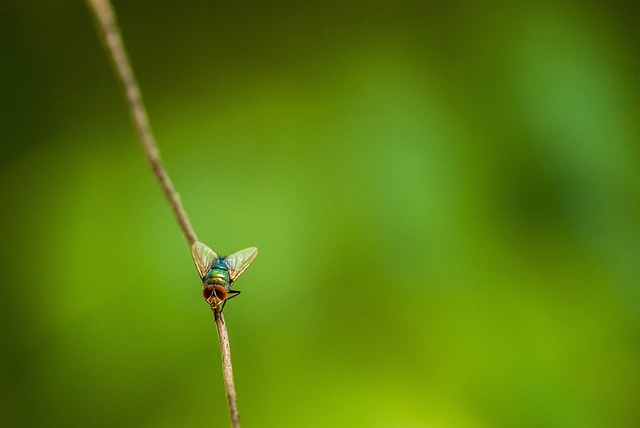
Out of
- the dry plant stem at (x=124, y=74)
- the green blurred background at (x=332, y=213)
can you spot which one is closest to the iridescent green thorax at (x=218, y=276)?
the dry plant stem at (x=124, y=74)

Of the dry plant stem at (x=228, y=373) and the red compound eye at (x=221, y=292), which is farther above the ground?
the red compound eye at (x=221, y=292)

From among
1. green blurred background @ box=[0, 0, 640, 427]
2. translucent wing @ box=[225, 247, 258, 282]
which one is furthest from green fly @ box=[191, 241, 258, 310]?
green blurred background @ box=[0, 0, 640, 427]

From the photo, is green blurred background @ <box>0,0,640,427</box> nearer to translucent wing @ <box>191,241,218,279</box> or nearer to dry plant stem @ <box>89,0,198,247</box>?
translucent wing @ <box>191,241,218,279</box>

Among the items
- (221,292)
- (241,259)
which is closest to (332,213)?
(241,259)

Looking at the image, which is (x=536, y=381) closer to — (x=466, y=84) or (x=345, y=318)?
(x=345, y=318)

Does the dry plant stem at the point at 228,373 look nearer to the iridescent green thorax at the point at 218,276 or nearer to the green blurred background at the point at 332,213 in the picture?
the iridescent green thorax at the point at 218,276

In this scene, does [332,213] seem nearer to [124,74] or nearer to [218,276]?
[218,276]

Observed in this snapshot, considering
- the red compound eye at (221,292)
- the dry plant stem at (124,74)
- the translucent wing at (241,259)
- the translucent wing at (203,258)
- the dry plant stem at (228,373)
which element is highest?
the translucent wing at (241,259)

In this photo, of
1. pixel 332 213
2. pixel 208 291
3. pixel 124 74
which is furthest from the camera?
pixel 332 213
